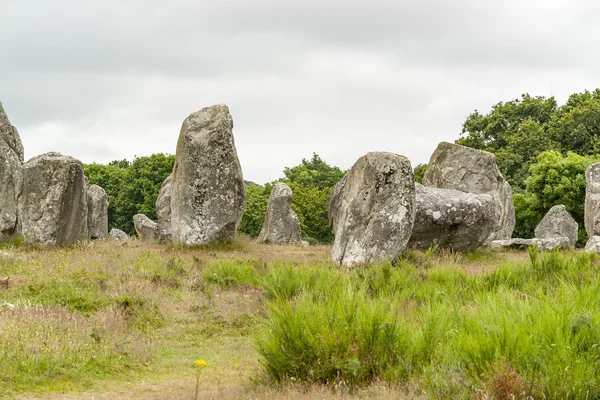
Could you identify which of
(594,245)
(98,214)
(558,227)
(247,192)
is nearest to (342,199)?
(594,245)

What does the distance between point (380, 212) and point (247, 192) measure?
120 ft

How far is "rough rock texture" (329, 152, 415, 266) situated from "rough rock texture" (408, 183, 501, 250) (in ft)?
9.27

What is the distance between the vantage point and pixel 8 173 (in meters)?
23.0

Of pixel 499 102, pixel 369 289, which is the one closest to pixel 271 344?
pixel 369 289

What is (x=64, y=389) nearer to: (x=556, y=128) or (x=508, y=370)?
(x=508, y=370)

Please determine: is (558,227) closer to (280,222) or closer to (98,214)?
(280,222)

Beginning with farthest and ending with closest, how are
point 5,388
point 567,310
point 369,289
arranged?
1. point 369,289
2. point 5,388
3. point 567,310

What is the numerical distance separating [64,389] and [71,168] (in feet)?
44.2

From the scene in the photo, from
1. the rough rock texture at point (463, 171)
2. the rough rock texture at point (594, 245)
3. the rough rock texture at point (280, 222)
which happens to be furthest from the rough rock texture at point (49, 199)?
the rough rock texture at point (594, 245)

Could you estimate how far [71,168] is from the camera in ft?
64.7

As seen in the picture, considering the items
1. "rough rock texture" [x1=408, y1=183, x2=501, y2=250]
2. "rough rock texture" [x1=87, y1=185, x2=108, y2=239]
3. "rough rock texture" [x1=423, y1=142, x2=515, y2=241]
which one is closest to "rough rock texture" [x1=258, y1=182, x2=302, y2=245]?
"rough rock texture" [x1=87, y1=185, x2=108, y2=239]

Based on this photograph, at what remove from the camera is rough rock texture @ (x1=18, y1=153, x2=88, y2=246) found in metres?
19.3

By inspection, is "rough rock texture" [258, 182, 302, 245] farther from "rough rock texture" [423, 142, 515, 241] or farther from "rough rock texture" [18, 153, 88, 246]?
"rough rock texture" [18, 153, 88, 246]

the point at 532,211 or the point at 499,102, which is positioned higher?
the point at 499,102
